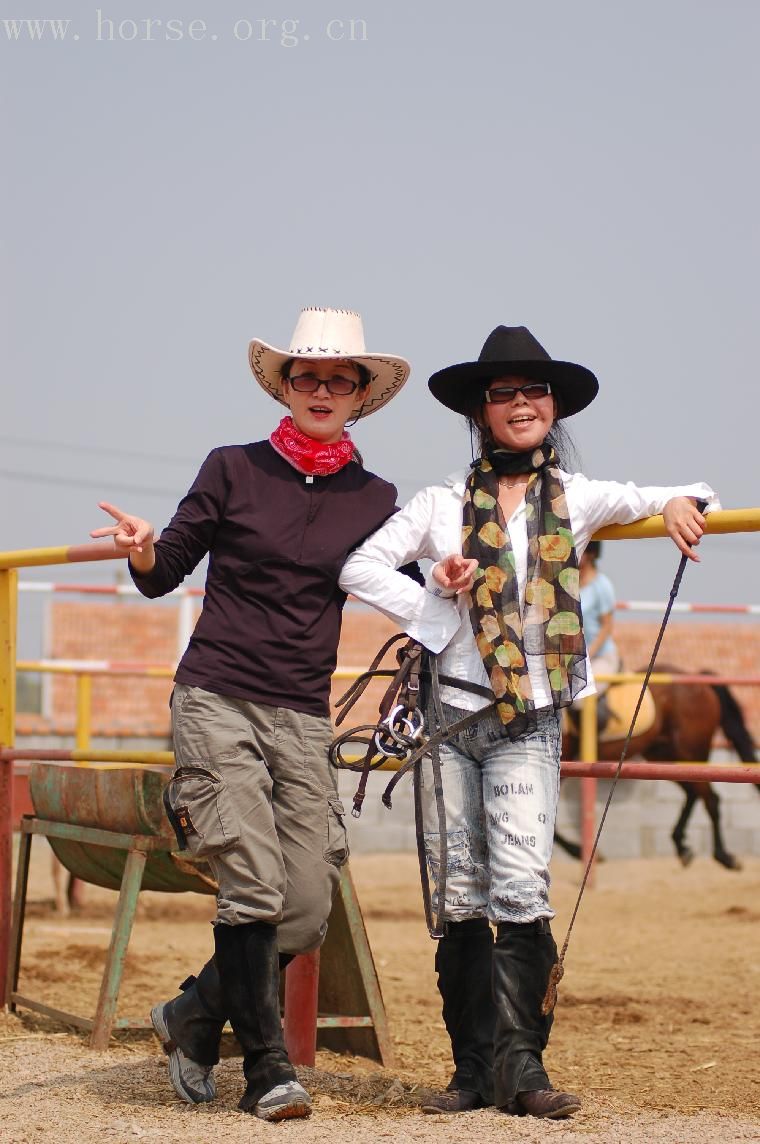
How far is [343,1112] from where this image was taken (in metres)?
2.86

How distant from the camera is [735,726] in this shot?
1108cm

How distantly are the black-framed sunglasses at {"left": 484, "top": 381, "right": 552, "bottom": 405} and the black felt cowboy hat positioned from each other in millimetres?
20

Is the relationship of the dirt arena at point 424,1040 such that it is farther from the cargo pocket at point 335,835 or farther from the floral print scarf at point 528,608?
the floral print scarf at point 528,608

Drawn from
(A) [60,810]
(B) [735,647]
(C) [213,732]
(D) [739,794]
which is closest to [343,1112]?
(C) [213,732]

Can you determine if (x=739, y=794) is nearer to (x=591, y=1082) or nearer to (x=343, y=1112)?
(x=591, y=1082)

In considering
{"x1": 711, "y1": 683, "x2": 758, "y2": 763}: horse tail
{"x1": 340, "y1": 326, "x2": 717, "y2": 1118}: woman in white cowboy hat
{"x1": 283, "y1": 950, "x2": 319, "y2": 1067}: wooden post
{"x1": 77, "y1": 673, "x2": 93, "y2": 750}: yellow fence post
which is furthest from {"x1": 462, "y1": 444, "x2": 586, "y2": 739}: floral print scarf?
{"x1": 711, "y1": 683, "x2": 758, "y2": 763}: horse tail

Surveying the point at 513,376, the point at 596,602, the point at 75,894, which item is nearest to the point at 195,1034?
the point at 513,376

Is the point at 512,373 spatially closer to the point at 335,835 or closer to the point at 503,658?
the point at 503,658

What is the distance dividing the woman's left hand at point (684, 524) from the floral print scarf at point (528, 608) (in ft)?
0.60

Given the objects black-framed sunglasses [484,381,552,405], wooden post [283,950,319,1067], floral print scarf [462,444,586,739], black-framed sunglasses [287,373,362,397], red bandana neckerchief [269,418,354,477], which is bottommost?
wooden post [283,950,319,1067]

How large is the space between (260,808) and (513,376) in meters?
0.95

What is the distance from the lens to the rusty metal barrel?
3.61m

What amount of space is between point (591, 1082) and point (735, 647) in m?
20.7

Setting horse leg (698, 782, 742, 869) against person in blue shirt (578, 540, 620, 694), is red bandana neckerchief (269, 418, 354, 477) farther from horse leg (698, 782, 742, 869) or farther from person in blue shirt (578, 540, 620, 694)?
horse leg (698, 782, 742, 869)
